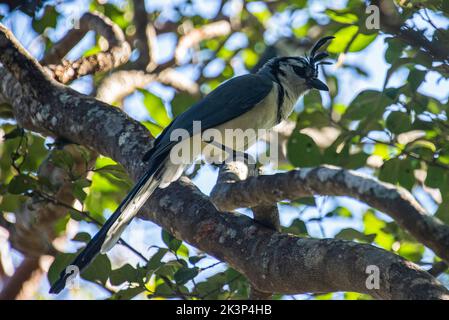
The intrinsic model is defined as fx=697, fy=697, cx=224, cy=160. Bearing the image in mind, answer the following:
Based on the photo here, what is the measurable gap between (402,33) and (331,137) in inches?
123

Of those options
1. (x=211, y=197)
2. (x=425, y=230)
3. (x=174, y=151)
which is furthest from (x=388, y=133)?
(x=425, y=230)

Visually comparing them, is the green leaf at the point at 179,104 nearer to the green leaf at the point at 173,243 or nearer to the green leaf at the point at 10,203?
the green leaf at the point at 10,203

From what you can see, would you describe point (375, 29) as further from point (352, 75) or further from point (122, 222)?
point (352, 75)

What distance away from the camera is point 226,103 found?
4.24 metres

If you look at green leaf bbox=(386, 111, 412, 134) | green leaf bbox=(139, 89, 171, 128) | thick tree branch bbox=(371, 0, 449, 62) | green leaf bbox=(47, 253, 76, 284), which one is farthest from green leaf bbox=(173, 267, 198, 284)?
green leaf bbox=(139, 89, 171, 128)

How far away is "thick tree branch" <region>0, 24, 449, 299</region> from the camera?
2.19 metres

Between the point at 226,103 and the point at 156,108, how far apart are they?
114 centimetres

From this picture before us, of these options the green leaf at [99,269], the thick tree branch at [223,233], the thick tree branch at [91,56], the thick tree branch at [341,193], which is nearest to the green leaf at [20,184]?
the thick tree branch at [223,233]

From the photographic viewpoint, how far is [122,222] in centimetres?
318

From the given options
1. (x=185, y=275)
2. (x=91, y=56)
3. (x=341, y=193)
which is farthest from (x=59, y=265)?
(x=341, y=193)

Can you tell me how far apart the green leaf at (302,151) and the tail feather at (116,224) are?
82cm

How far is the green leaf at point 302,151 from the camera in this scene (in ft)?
12.7

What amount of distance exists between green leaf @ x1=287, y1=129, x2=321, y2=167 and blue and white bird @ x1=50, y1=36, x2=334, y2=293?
396 millimetres

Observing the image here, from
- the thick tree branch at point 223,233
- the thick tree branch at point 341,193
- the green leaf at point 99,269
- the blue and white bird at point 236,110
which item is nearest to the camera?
the thick tree branch at point 341,193
